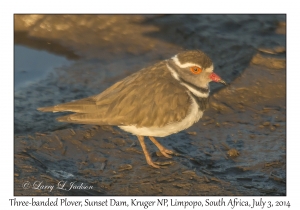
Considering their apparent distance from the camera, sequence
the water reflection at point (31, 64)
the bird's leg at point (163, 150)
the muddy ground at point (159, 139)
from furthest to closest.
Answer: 1. the water reflection at point (31, 64)
2. the bird's leg at point (163, 150)
3. the muddy ground at point (159, 139)

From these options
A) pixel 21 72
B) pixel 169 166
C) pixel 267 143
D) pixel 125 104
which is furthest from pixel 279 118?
pixel 21 72

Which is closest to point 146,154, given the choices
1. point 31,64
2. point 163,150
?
point 163,150

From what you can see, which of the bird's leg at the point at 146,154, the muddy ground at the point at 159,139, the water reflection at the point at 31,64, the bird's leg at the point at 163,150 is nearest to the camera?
the muddy ground at the point at 159,139

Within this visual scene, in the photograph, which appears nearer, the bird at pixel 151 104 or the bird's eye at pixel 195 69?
Answer: the bird at pixel 151 104

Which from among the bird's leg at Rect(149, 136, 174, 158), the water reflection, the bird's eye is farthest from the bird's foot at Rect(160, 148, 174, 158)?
the water reflection

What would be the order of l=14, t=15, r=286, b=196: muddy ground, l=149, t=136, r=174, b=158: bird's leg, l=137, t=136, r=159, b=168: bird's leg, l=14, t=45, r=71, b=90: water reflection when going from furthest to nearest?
1. l=14, t=45, r=71, b=90: water reflection
2. l=149, t=136, r=174, b=158: bird's leg
3. l=137, t=136, r=159, b=168: bird's leg
4. l=14, t=15, r=286, b=196: muddy ground

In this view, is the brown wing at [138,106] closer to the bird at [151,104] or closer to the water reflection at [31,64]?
the bird at [151,104]

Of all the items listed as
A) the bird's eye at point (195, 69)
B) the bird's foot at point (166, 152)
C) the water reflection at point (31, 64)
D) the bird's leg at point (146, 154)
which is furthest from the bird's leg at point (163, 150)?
the water reflection at point (31, 64)

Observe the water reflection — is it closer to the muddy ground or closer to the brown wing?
the muddy ground
